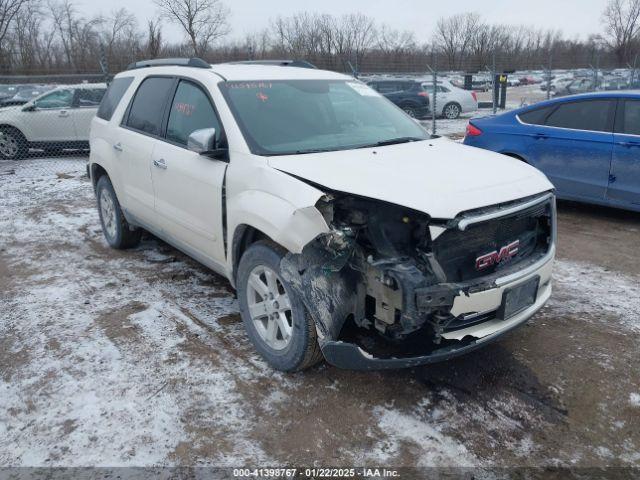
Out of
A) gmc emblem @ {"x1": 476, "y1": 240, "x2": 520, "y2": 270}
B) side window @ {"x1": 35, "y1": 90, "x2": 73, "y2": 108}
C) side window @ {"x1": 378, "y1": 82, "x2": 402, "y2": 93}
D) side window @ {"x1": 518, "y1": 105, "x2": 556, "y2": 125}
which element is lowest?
gmc emblem @ {"x1": 476, "y1": 240, "x2": 520, "y2": 270}

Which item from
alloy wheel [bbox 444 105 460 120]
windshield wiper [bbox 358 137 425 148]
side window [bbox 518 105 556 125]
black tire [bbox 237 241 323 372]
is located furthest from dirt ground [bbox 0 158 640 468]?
alloy wheel [bbox 444 105 460 120]

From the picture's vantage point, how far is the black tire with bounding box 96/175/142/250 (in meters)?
5.58

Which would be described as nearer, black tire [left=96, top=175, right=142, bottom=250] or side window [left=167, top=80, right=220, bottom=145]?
side window [left=167, top=80, right=220, bottom=145]

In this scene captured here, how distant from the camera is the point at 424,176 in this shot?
309 cm

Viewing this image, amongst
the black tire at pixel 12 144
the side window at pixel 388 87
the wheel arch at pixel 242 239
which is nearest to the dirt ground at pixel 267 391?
the wheel arch at pixel 242 239

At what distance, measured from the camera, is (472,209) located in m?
2.83

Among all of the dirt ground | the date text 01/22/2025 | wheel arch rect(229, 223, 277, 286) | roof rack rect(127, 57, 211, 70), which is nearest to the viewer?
the date text 01/22/2025

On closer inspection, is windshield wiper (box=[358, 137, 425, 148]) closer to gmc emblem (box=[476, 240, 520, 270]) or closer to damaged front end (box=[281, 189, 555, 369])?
damaged front end (box=[281, 189, 555, 369])

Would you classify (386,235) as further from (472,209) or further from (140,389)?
(140,389)

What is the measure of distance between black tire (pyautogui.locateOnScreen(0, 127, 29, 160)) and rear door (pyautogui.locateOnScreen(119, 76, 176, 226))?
8248mm

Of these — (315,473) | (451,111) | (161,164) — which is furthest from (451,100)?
(315,473)

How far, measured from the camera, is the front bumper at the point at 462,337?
282 cm

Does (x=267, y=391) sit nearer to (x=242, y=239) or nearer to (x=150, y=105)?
(x=242, y=239)

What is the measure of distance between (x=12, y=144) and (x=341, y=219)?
11480mm
